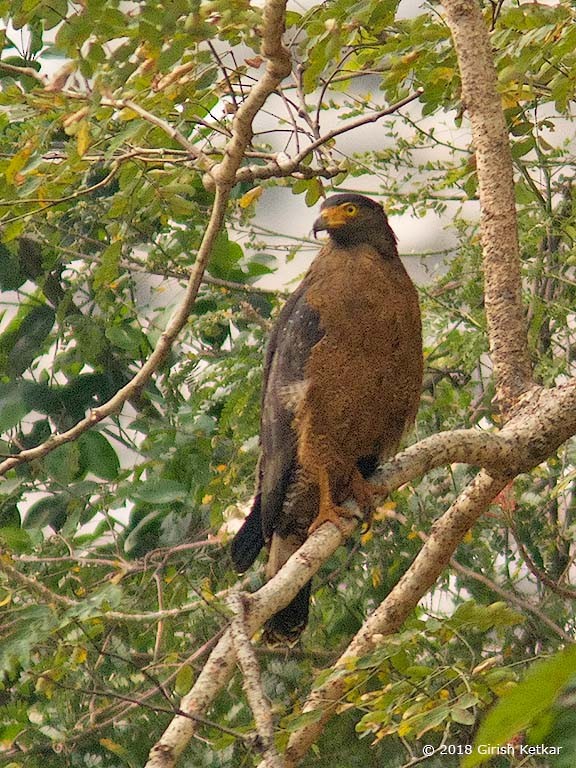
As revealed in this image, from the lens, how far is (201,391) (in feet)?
10.7

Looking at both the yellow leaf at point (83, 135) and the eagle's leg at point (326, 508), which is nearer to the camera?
the yellow leaf at point (83, 135)

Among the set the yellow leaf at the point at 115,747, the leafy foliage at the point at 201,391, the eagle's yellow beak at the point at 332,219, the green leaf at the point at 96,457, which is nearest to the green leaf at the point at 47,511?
the leafy foliage at the point at 201,391

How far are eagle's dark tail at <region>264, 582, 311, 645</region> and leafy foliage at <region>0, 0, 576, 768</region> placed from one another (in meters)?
0.22

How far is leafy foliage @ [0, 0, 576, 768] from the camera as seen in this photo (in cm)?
221

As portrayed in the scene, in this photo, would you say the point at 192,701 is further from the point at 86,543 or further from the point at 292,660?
the point at 86,543

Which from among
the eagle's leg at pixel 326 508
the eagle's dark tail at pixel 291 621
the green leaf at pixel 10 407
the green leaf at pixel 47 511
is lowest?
the eagle's dark tail at pixel 291 621

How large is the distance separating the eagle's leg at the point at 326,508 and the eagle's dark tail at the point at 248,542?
140 mm

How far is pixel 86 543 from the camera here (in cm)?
379

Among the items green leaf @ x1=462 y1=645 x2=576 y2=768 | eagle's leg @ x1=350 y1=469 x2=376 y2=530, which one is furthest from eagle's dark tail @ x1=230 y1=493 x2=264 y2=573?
green leaf @ x1=462 y1=645 x2=576 y2=768

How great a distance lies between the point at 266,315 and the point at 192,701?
2466mm

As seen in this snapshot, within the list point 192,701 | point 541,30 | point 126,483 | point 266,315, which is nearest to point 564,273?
point 266,315

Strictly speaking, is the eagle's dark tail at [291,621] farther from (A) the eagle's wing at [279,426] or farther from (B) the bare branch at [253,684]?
(B) the bare branch at [253,684]

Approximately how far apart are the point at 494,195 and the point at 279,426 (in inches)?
33.1

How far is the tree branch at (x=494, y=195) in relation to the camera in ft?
7.44
